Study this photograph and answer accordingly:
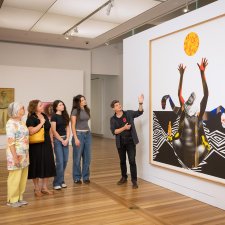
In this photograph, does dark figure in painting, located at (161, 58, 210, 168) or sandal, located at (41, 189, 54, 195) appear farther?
sandal, located at (41, 189, 54, 195)

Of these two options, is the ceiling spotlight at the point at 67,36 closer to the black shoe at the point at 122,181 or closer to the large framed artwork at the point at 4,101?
the large framed artwork at the point at 4,101

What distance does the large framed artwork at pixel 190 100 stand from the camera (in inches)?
155

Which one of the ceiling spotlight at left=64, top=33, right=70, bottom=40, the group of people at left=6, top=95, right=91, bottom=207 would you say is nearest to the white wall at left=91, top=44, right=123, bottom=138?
the ceiling spotlight at left=64, top=33, right=70, bottom=40

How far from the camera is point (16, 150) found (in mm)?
3965

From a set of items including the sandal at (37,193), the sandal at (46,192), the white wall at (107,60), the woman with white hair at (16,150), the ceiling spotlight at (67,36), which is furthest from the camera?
the white wall at (107,60)

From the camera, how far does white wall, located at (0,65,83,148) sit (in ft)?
→ 33.1

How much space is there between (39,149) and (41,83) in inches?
259

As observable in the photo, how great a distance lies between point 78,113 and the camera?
5109 millimetres

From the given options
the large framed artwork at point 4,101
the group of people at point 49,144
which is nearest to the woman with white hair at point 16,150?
the group of people at point 49,144

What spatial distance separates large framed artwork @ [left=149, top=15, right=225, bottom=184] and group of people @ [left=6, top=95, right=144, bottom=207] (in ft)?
1.52

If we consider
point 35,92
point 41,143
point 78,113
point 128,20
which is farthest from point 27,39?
point 41,143

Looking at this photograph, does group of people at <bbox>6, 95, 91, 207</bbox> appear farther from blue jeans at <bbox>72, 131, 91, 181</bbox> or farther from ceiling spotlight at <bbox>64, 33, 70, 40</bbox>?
ceiling spotlight at <bbox>64, 33, 70, 40</bbox>

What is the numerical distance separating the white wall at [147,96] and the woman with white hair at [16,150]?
89.9 inches

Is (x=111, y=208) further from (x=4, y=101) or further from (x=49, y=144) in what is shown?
(x=4, y=101)
